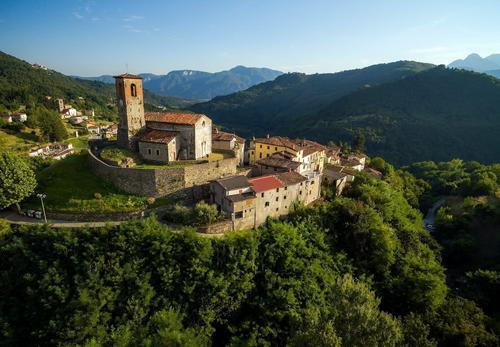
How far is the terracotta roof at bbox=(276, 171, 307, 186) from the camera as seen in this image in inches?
1628

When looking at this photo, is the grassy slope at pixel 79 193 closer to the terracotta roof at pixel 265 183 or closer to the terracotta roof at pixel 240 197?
the terracotta roof at pixel 240 197

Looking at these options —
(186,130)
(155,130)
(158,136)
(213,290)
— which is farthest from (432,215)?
(155,130)

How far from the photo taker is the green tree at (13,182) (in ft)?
112

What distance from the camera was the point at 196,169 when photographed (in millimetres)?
40125

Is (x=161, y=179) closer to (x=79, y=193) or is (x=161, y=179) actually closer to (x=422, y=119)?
(x=79, y=193)

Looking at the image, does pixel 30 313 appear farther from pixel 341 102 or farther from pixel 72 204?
pixel 341 102

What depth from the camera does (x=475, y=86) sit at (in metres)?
155

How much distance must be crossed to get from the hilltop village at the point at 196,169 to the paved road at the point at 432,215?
22485 mm

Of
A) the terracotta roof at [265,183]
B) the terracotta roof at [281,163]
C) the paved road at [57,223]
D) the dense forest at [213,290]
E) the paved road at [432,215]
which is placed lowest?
the paved road at [432,215]

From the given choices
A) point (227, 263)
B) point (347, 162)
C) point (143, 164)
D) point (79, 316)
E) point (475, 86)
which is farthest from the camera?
point (475, 86)

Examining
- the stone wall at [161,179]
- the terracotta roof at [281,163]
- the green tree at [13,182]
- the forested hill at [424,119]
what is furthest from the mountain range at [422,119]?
the green tree at [13,182]

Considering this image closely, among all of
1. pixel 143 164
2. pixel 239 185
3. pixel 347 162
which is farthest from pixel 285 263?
pixel 347 162

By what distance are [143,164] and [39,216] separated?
13240 millimetres

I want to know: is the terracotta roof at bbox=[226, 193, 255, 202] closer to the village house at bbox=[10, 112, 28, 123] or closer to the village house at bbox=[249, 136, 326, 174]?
the village house at bbox=[249, 136, 326, 174]
